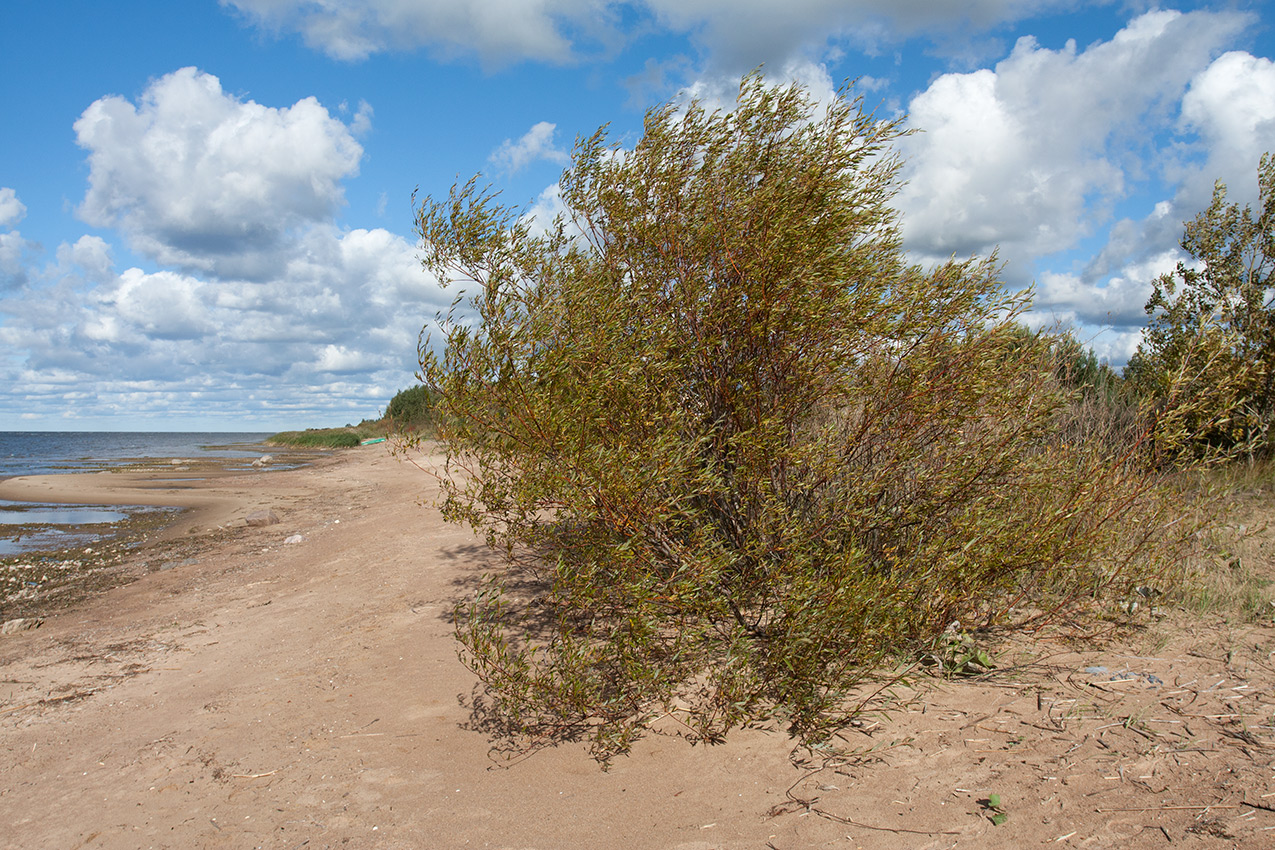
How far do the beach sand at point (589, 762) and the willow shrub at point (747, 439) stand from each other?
464mm

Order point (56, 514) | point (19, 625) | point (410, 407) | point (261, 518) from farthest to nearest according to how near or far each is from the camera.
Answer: point (410, 407), point (56, 514), point (261, 518), point (19, 625)

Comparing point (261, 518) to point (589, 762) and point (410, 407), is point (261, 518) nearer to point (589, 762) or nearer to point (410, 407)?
point (589, 762)

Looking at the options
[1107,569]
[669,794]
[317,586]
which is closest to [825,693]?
[669,794]

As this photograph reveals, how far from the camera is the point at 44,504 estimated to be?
23438 millimetres

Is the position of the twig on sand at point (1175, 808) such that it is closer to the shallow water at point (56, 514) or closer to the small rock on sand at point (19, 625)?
the small rock on sand at point (19, 625)

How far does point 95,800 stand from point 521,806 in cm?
326

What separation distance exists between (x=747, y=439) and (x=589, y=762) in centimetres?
266

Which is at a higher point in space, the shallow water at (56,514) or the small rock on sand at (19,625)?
the shallow water at (56,514)

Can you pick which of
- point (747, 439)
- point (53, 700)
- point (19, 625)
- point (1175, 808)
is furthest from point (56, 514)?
point (1175, 808)

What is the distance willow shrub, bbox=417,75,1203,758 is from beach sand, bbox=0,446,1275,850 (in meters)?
0.46

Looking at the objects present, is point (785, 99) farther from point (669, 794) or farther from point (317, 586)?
point (317, 586)

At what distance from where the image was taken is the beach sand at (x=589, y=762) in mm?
4016

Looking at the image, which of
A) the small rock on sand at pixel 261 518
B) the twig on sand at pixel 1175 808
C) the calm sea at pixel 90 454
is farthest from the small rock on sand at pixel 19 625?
the calm sea at pixel 90 454

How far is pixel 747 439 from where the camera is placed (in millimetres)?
5121
